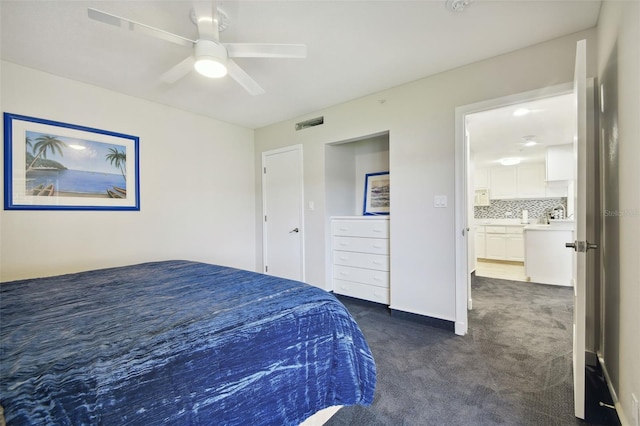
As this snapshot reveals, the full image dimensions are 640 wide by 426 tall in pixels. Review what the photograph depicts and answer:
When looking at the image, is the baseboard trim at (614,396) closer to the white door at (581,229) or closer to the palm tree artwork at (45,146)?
the white door at (581,229)

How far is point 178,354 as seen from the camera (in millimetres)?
839

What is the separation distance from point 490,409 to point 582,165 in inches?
56.9

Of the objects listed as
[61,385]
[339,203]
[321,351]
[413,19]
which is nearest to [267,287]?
[321,351]

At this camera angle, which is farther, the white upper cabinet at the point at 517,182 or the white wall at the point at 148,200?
the white upper cabinet at the point at 517,182

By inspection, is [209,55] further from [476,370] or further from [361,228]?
[476,370]

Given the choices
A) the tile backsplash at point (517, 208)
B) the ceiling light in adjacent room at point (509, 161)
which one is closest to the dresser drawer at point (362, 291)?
the tile backsplash at point (517, 208)

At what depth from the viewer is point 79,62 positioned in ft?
7.61

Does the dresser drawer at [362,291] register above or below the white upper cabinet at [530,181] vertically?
below

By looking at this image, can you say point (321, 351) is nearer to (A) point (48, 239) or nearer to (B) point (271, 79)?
(B) point (271, 79)

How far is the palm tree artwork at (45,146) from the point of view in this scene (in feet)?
7.85

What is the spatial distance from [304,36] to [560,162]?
513 centimetres

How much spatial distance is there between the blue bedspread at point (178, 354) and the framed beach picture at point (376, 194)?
93.2 inches

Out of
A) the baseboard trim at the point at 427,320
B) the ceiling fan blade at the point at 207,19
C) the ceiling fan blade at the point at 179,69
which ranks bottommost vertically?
the baseboard trim at the point at 427,320

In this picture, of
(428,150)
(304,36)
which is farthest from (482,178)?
(304,36)
